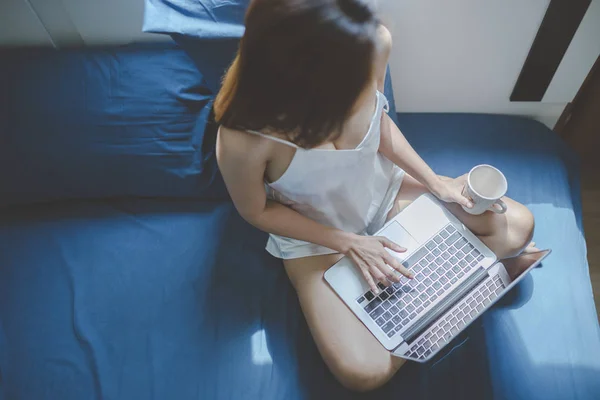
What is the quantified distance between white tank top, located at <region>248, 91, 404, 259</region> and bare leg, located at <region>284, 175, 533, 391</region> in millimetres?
59

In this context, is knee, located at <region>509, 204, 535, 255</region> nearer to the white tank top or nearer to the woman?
the woman

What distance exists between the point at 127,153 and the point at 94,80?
0.20 metres

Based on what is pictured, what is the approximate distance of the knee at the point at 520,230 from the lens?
979 mm

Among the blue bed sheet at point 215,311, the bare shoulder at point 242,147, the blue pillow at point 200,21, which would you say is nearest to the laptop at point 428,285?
the blue bed sheet at point 215,311

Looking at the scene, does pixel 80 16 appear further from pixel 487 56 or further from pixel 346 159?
pixel 487 56

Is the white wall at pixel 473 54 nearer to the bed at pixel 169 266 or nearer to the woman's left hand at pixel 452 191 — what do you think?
the bed at pixel 169 266

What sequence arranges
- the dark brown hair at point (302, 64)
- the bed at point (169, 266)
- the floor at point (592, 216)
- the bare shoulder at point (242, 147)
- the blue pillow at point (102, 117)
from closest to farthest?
the dark brown hair at point (302, 64) → the bare shoulder at point (242, 147) → the bed at point (169, 266) → the blue pillow at point (102, 117) → the floor at point (592, 216)

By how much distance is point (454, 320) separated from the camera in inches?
36.6

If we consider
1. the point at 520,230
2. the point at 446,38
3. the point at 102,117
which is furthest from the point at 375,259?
the point at 102,117

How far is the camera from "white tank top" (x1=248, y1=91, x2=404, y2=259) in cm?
85

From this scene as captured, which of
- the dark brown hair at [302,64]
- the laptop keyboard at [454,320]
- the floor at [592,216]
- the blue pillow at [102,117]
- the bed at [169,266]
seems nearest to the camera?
the dark brown hair at [302,64]

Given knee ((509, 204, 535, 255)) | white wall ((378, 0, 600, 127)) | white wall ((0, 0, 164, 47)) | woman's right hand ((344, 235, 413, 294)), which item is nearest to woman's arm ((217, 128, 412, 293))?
woman's right hand ((344, 235, 413, 294))

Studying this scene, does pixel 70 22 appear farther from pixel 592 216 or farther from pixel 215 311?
pixel 592 216

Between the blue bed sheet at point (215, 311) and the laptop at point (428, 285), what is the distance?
135 mm
